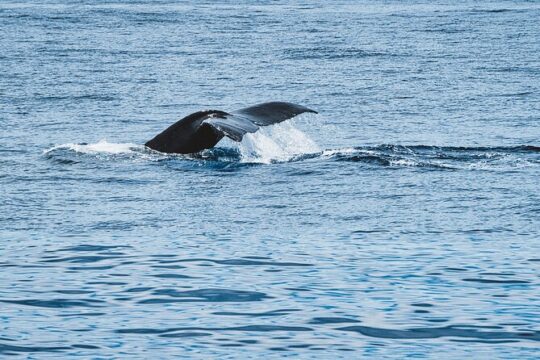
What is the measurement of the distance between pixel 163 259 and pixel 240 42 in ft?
73.9

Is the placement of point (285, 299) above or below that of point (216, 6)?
below

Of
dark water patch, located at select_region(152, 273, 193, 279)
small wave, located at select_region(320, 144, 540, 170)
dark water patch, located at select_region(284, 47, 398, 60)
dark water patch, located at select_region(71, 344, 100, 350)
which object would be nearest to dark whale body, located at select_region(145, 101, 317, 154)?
small wave, located at select_region(320, 144, 540, 170)

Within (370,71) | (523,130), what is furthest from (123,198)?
(370,71)

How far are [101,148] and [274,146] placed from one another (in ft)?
6.48

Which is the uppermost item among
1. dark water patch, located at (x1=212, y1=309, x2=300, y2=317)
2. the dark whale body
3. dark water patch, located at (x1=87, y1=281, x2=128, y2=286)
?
the dark whale body

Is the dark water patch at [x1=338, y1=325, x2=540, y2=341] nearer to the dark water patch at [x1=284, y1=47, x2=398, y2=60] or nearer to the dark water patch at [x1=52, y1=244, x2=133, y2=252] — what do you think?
the dark water patch at [x1=52, y1=244, x2=133, y2=252]

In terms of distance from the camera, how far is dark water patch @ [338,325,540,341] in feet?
22.4

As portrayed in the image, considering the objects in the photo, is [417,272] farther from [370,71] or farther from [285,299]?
[370,71]

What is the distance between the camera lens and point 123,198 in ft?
36.1

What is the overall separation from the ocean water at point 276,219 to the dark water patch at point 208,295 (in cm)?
2

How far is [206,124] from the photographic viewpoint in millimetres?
12531

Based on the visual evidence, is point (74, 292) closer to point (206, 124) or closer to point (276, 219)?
point (276, 219)

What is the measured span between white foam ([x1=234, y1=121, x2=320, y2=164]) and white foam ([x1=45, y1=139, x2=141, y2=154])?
49.3 inches

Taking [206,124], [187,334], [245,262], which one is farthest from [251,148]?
[187,334]
